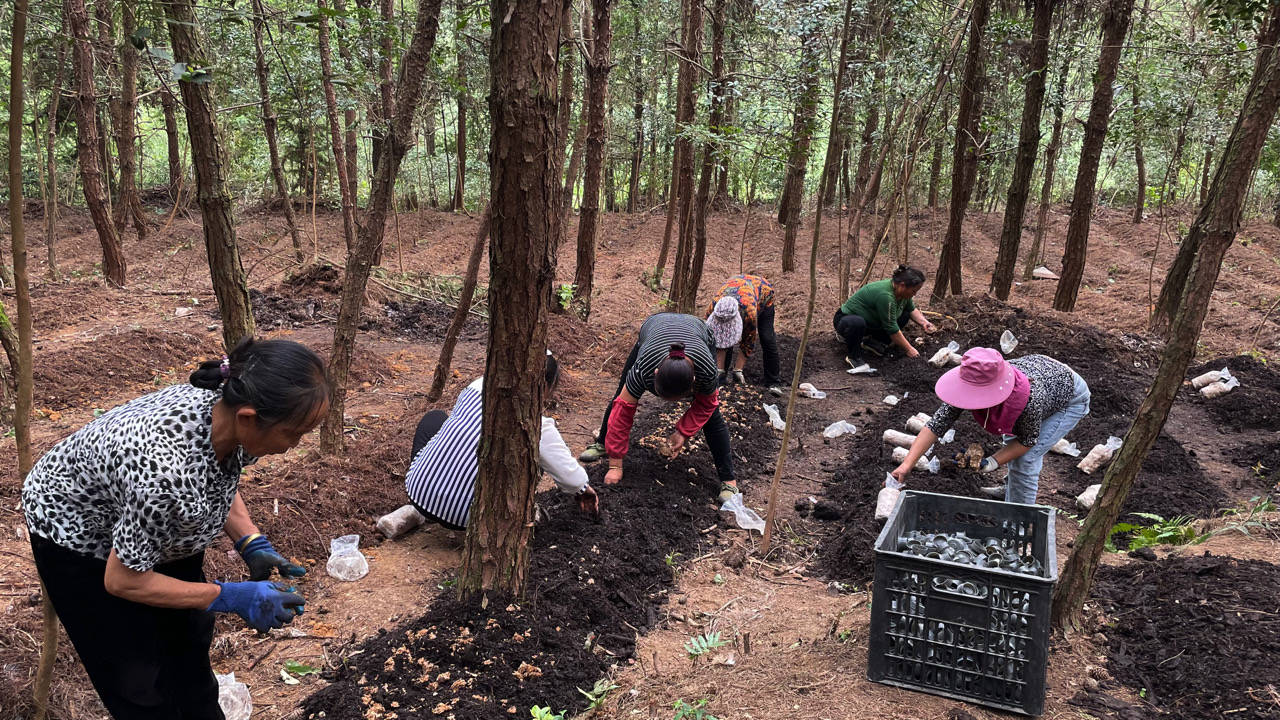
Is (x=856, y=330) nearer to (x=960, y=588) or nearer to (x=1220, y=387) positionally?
(x=1220, y=387)

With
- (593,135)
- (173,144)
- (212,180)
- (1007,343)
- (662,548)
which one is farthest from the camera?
(173,144)

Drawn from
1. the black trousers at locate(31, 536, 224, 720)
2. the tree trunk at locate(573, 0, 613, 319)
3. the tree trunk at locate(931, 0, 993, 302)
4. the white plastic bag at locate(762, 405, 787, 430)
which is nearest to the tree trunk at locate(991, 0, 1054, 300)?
the tree trunk at locate(931, 0, 993, 302)

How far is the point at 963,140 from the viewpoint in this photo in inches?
349

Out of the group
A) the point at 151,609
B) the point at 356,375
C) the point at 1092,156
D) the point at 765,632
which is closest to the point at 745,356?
the point at 356,375

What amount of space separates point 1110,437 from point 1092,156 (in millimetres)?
4539

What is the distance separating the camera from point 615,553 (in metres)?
3.81

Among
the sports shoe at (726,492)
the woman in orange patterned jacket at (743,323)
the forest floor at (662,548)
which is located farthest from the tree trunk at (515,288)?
the woman in orange patterned jacket at (743,323)

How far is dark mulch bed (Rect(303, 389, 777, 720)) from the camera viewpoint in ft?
8.59

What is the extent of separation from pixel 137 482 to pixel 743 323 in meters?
5.93

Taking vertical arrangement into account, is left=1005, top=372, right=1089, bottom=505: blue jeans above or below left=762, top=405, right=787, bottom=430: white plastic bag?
above

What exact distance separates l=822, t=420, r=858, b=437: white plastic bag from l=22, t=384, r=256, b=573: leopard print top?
5111mm

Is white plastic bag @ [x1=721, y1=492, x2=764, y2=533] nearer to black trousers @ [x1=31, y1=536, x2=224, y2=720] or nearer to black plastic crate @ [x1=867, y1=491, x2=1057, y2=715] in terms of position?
black plastic crate @ [x1=867, y1=491, x2=1057, y2=715]

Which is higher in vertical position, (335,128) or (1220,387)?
(335,128)

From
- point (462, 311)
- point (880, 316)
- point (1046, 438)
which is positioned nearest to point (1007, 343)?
point (880, 316)
